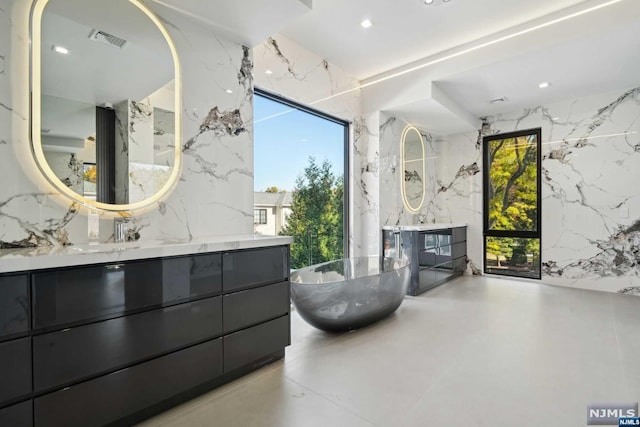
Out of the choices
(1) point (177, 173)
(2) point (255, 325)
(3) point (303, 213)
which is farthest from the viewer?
(3) point (303, 213)

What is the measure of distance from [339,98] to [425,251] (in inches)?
99.5

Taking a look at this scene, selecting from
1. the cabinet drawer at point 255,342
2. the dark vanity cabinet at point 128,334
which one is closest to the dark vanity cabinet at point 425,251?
the cabinet drawer at point 255,342

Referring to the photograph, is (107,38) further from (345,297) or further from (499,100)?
(499,100)

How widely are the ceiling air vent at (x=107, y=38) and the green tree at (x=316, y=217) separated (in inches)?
87.9

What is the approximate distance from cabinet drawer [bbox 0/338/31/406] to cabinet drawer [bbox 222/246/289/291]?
3.19 feet

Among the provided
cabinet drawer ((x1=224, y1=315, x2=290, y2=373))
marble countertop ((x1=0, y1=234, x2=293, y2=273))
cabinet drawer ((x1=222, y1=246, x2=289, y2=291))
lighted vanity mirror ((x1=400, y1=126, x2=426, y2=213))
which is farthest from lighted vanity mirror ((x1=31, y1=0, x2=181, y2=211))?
lighted vanity mirror ((x1=400, y1=126, x2=426, y2=213))

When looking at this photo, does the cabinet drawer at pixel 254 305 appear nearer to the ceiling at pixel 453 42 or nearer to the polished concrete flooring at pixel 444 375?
the polished concrete flooring at pixel 444 375

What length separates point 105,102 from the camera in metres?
2.11

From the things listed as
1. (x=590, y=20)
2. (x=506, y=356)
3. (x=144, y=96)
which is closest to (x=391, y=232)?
(x=506, y=356)

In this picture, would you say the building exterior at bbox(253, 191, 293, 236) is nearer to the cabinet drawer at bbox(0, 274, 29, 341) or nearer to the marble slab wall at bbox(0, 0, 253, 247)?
the marble slab wall at bbox(0, 0, 253, 247)

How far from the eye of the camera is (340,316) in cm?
290

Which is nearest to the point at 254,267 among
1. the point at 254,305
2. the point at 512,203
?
the point at 254,305

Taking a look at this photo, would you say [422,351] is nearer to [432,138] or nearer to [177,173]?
[177,173]

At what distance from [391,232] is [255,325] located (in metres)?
2.83
